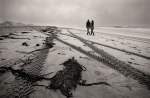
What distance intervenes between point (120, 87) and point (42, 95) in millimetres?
1546

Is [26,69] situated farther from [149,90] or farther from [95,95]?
[149,90]

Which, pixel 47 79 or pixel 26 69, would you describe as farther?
pixel 26 69

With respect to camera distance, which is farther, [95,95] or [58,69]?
[58,69]

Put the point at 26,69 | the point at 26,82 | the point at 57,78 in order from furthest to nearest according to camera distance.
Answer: the point at 26,69
the point at 57,78
the point at 26,82

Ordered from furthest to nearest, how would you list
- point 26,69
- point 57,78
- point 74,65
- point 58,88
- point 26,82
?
1. point 74,65
2. point 26,69
3. point 57,78
4. point 26,82
5. point 58,88

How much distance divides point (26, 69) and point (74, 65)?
128 cm

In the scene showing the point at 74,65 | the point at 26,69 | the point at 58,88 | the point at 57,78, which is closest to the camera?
the point at 58,88

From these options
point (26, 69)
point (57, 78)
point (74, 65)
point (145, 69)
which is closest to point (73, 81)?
point (57, 78)

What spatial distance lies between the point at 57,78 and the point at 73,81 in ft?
1.21

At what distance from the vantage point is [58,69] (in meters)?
2.81

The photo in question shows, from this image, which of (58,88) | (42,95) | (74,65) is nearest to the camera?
(42,95)

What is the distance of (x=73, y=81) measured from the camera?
235cm

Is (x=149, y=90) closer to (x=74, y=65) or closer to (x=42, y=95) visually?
(x=74, y=65)

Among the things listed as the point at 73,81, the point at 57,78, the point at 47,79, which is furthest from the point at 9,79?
the point at 73,81
